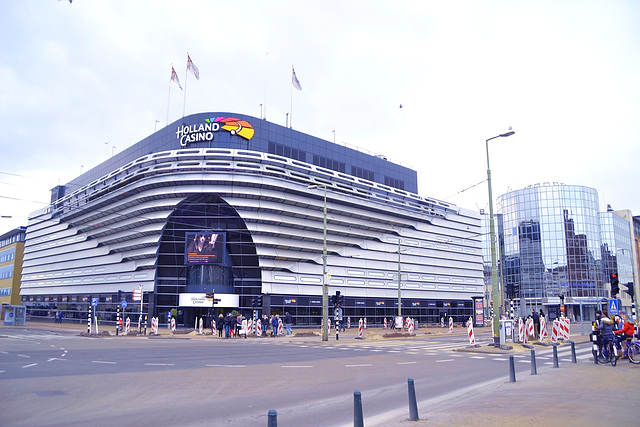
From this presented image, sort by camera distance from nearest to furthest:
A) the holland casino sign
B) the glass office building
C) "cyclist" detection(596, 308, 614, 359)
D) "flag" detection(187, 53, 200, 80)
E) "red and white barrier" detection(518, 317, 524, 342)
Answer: "cyclist" detection(596, 308, 614, 359), "red and white barrier" detection(518, 317, 524, 342), "flag" detection(187, 53, 200, 80), the holland casino sign, the glass office building

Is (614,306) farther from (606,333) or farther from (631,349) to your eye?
(606,333)

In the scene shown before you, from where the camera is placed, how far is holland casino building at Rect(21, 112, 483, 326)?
51812mm

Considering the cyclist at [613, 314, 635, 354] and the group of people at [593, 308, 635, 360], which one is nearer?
the group of people at [593, 308, 635, 360]

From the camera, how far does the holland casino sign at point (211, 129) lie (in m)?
53.1

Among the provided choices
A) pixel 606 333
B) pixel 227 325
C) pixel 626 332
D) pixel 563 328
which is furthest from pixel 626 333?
pixel 227 325

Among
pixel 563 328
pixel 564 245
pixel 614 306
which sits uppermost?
pixel 564 245

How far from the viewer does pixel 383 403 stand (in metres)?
10.5

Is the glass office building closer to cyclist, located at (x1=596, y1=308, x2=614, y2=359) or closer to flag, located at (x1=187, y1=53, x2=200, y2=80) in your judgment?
flag, located at (x1=187, y1=53, x2=200, y2=80)

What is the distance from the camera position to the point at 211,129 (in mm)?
53031

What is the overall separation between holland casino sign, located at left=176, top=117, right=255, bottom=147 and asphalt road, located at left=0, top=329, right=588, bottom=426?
35825 mm

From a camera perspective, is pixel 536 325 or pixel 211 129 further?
pixel 211 129

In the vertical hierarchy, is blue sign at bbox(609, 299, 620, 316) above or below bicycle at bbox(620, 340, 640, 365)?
above

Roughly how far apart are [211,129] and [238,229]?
11.1 metres

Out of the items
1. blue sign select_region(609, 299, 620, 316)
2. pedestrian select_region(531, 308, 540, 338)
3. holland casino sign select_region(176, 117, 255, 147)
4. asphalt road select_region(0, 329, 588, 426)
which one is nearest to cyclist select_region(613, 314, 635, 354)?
asphalt road select_region(0, 329, 588, 426)
